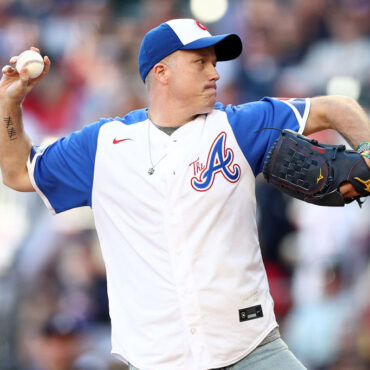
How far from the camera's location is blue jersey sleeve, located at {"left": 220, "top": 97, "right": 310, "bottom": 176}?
3.29 meters

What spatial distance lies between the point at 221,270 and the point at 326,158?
60cm

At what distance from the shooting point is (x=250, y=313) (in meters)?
3.17

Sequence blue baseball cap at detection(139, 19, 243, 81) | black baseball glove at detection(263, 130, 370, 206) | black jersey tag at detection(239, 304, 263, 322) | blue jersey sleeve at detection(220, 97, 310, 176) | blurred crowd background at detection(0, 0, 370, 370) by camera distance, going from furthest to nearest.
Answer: blurred crowd background at detection(0, 0, 370, 370), blue baseball cap at detection(139, 19, 243, 81), blue jersey sleeve at detection(220, 97, 310, 176), black jersey tag at detection(239, 304, 263, 322), black baseball glove at detection(263, 130, 370, 206)

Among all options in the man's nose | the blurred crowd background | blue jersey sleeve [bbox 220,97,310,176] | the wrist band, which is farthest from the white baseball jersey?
the blurred crowd background

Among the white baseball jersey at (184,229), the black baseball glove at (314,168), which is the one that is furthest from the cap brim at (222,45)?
the black baseball glove at (314,168)

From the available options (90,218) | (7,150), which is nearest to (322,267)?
(90,218)

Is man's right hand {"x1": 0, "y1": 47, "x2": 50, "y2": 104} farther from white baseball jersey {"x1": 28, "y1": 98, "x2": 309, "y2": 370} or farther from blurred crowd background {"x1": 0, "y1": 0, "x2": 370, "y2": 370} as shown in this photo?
blurred crowd background {"x1": 0, "y1": 0, "x2": 370, "y2": 370}

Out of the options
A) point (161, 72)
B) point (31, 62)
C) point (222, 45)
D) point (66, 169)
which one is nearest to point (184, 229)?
point (66, 169)

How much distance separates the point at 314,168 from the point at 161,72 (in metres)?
0.86

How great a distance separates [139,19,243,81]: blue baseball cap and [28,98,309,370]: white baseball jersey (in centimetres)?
28

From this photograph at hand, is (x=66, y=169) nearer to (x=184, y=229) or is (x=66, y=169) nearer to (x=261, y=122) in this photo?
(x=184, y=229)

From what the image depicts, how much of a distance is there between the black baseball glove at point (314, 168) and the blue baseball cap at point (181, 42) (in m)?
0.56

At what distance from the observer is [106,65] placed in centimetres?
789

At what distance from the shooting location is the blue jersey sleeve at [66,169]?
344 cm
